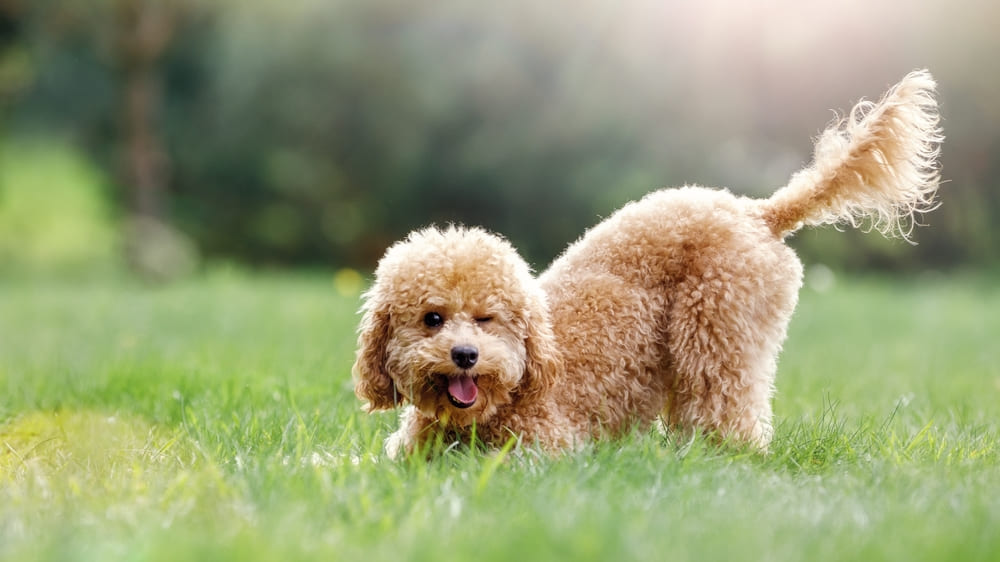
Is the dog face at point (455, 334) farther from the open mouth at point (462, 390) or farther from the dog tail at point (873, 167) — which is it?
the dog tail at point (873, 167)

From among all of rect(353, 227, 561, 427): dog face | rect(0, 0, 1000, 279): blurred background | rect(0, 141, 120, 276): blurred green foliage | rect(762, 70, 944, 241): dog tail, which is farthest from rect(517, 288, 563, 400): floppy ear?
Result: rect(0, 141, 120, 276): blurred green foliage

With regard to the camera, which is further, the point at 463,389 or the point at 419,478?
the point at 463,389

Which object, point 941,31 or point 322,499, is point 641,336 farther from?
point 941,31

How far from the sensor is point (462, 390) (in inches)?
123

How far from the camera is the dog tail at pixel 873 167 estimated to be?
11.8 ft

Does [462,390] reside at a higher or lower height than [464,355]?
lower

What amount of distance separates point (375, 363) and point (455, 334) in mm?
368

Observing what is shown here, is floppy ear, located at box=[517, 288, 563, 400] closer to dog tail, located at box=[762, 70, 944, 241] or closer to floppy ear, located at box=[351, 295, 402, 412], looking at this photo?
floppy ear, located at box=[351, 295, 402, 412]

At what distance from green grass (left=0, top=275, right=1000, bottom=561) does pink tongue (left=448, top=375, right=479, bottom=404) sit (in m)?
0.19

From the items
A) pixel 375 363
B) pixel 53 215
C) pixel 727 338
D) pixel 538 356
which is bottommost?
pixel 53 215

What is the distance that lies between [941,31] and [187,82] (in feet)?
35.5

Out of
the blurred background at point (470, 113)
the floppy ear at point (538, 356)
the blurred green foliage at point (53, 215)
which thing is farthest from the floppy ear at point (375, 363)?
the blurred green foliage at point (53, 215)

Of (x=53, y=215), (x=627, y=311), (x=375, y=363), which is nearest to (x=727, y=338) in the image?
(x=627, y=311)

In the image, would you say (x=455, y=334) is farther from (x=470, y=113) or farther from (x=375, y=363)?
(x=470, y=113)
